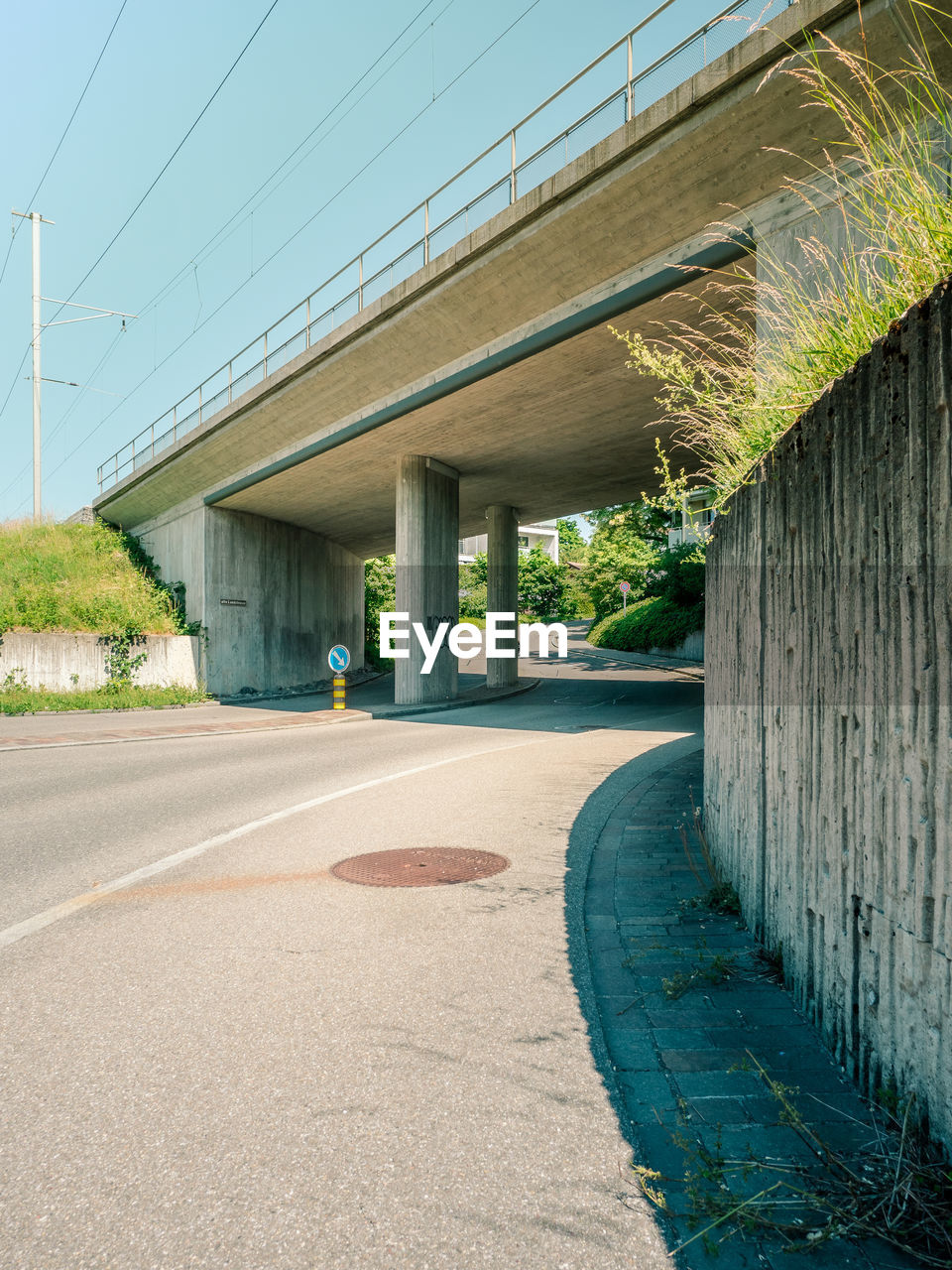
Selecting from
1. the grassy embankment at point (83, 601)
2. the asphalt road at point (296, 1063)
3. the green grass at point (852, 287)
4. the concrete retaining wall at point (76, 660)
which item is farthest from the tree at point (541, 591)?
the green grass at point (852, 287)

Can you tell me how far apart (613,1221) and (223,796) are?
7306mm

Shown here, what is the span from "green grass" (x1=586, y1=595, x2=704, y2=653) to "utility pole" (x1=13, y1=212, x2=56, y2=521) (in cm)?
2857

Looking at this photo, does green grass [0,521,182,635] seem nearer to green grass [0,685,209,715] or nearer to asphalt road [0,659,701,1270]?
green grass [0,685,209,715]

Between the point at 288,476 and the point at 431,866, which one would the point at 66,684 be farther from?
the point at 431,866

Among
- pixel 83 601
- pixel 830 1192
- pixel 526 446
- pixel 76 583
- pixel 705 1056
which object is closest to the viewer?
pixel 830 1192

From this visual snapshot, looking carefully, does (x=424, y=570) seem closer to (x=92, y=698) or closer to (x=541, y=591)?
(x=92, y=698)

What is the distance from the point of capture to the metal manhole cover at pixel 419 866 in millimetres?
5621

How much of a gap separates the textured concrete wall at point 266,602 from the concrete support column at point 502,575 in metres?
7.27

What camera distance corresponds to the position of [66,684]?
2464 centimetres

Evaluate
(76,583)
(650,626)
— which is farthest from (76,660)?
(650,626)

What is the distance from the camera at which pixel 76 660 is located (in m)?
24.8

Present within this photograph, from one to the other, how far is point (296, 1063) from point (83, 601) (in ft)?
88.9

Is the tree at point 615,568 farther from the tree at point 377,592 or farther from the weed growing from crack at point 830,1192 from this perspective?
the weed growing from crack at point 830,1192

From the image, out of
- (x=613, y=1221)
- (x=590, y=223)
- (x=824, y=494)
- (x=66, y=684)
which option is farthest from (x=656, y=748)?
(x=66, y=684)
